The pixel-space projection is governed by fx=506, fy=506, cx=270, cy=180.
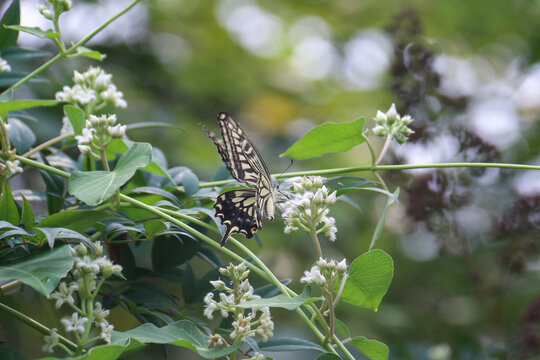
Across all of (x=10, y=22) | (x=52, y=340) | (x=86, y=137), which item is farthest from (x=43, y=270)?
(x=10, y=22)

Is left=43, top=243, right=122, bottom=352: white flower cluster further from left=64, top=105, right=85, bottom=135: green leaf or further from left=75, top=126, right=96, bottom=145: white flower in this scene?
left=64, top=105, right=85, bottom=135: green leaf

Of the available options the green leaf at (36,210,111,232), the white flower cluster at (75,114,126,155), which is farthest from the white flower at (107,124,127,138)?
the green leaf at (36,210,111,232)

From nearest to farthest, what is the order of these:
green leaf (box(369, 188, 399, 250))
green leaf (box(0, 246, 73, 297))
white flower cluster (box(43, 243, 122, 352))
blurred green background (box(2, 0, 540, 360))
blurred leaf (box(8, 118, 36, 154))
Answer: green leaf (box(0, 246, 73, 297)), white flower cluster (box(43, 243, 122, 352)), green leaf (box(369, 188, 399, 250)), blurred leaf (box(8, 118, 36, 154)), blurred green background (box(2, 0, 540, 360))

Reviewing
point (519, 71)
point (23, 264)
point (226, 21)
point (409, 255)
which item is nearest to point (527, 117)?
point (519, 71)

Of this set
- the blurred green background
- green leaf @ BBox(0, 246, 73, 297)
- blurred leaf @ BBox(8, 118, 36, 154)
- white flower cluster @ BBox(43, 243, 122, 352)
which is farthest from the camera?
the blurred green background

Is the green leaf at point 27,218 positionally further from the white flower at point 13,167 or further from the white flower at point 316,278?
the white flower at point 316,278

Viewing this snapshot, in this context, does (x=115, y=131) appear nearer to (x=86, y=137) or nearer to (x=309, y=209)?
(x=86, y=137)

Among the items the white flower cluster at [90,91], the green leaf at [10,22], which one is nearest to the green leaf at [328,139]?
the white flower cluster at [90,91]

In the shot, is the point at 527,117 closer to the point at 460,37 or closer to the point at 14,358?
the point at 460,37
